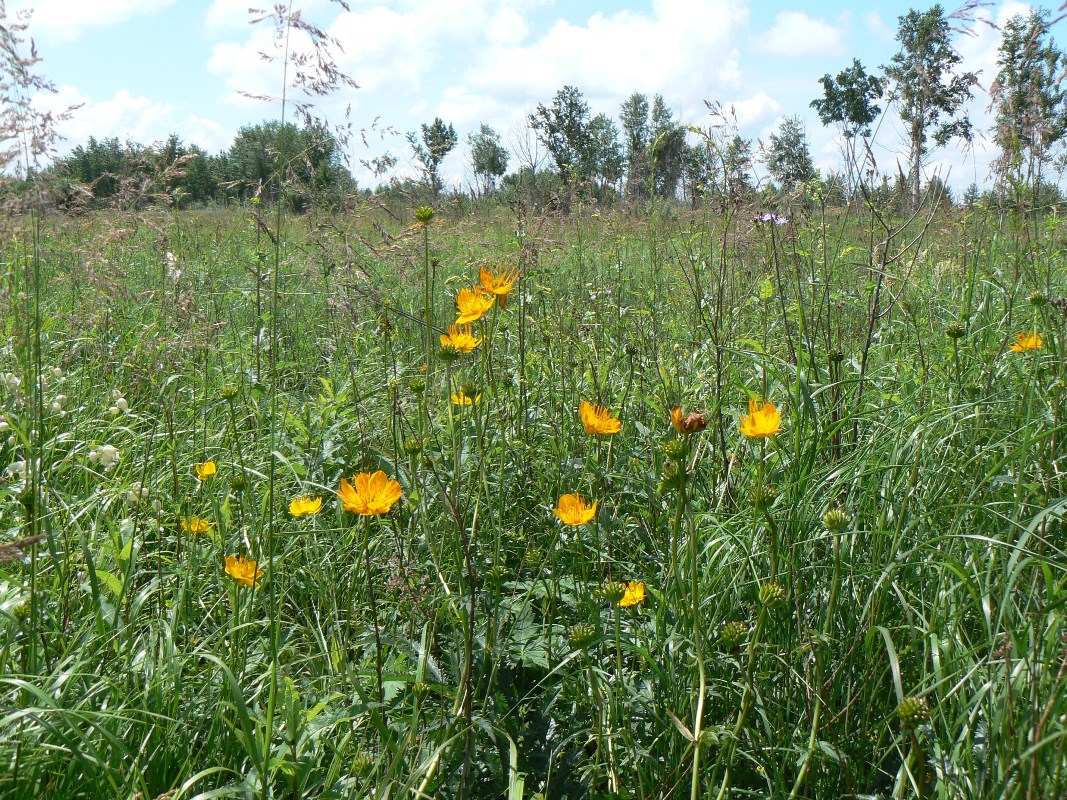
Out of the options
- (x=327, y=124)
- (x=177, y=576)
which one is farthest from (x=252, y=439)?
(x=327, y=124)

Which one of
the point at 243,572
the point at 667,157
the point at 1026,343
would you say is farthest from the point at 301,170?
the point at 667,157

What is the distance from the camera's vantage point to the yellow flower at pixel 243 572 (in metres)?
1.23

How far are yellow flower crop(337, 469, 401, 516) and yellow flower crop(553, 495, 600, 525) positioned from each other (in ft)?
0.89

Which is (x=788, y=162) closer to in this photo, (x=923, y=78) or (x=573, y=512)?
(x=923, y=78)

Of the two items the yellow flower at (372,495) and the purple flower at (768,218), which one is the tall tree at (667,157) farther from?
the yellow flower at (372,495)

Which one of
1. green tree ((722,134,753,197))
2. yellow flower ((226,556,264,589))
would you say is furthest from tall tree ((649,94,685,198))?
yellow flower ((226,556,264,589))

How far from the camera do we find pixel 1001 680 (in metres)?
0.91

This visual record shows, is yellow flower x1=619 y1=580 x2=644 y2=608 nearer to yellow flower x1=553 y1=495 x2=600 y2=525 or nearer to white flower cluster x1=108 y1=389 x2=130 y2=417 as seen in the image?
yellow flower x1=553 y1=495 x2=600 y2=525

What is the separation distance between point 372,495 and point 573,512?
0.33 meters

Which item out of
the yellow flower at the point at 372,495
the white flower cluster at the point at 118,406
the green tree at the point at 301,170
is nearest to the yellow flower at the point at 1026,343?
the yellow flower at the point at 372,495

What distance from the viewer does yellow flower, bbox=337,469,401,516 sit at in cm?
115

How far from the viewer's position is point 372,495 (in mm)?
1186

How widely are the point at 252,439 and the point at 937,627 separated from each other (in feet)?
5.66

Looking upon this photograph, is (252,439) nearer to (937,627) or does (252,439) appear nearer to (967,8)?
(937,627)
